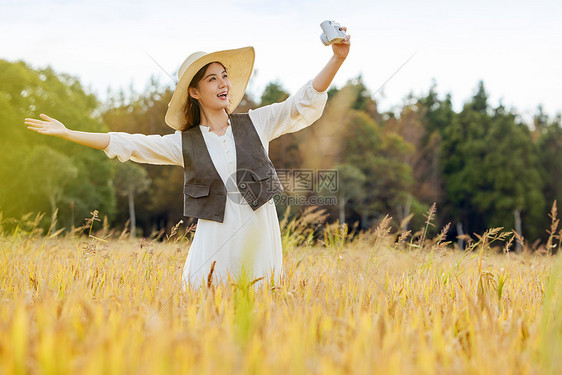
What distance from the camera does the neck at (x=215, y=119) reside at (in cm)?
338

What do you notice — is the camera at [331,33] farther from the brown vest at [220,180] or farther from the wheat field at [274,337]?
the wheat field at [274,337]

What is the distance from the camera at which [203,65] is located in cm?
336

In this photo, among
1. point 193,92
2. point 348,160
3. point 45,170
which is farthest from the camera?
point 348,160

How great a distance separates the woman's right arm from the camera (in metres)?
2.99

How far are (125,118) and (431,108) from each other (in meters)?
25.3

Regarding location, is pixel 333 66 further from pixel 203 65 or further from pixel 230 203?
pixel 230 203

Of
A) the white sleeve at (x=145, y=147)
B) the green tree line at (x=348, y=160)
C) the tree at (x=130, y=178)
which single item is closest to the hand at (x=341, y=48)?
the white sleeve at (x=145, y=147)

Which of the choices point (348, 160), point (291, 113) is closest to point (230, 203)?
point (291, 113)

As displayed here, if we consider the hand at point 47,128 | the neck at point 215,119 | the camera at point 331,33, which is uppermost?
the camera at point 331,33

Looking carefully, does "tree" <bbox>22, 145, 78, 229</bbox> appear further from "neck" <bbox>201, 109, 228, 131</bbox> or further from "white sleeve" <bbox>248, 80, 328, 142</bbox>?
"white sleeve" <bbox>248, 80, 328, 142</bbox>

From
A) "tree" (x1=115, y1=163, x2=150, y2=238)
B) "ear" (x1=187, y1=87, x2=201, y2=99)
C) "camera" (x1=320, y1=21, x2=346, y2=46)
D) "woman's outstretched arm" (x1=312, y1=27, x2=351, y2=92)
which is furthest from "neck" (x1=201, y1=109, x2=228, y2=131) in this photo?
"tree" (x1=115, y1=163, x2=150, y2=238)

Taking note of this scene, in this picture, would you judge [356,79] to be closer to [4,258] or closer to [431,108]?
[431,108]

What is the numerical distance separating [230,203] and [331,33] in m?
1.20

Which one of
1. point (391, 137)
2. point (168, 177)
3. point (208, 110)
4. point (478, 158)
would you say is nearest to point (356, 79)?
point (391, 137)
